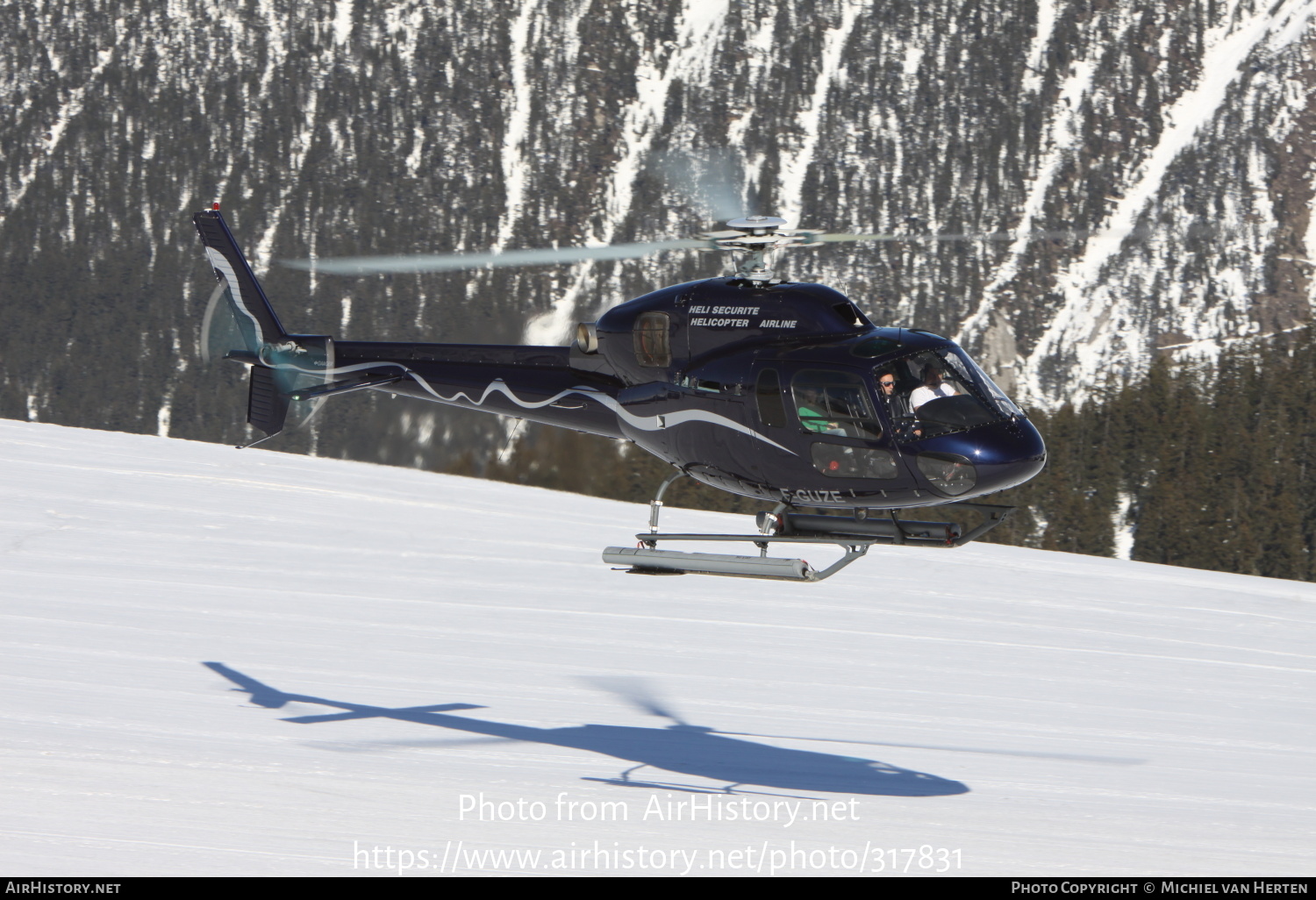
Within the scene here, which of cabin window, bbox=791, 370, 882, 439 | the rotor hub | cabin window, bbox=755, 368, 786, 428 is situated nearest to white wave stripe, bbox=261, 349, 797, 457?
cabin window, bbox=755, 368, 786, 428

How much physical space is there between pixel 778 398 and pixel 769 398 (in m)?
0.07

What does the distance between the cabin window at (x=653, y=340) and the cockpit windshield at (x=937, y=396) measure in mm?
1898

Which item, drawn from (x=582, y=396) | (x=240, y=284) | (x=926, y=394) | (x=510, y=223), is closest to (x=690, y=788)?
(x=926, y=394)

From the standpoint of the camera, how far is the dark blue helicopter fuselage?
28.3 ft

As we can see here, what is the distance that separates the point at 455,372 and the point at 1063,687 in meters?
6.35

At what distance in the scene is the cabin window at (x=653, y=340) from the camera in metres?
10.0

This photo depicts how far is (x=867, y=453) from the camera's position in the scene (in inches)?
348

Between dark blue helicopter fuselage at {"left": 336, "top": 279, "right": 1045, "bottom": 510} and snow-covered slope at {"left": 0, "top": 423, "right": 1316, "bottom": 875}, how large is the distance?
2.23m

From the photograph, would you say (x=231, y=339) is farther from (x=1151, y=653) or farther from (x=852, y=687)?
(x=1151, y=653)

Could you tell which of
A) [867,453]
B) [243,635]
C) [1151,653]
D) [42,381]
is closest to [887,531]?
[867,453]

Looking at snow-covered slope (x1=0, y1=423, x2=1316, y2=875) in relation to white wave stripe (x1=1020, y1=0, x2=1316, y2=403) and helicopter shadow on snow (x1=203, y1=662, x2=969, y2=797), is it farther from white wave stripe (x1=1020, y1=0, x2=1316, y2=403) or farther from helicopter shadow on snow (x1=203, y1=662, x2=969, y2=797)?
white wave stripe (x1=1020, y1=0, x2=1316, y2=403)

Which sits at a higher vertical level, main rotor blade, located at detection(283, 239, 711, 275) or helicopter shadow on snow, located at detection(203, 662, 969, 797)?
main rotor blade, located at detection(283, 239, 711, 275)

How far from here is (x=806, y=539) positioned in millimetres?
9211

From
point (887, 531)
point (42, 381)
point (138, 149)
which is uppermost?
point (138, 149)
